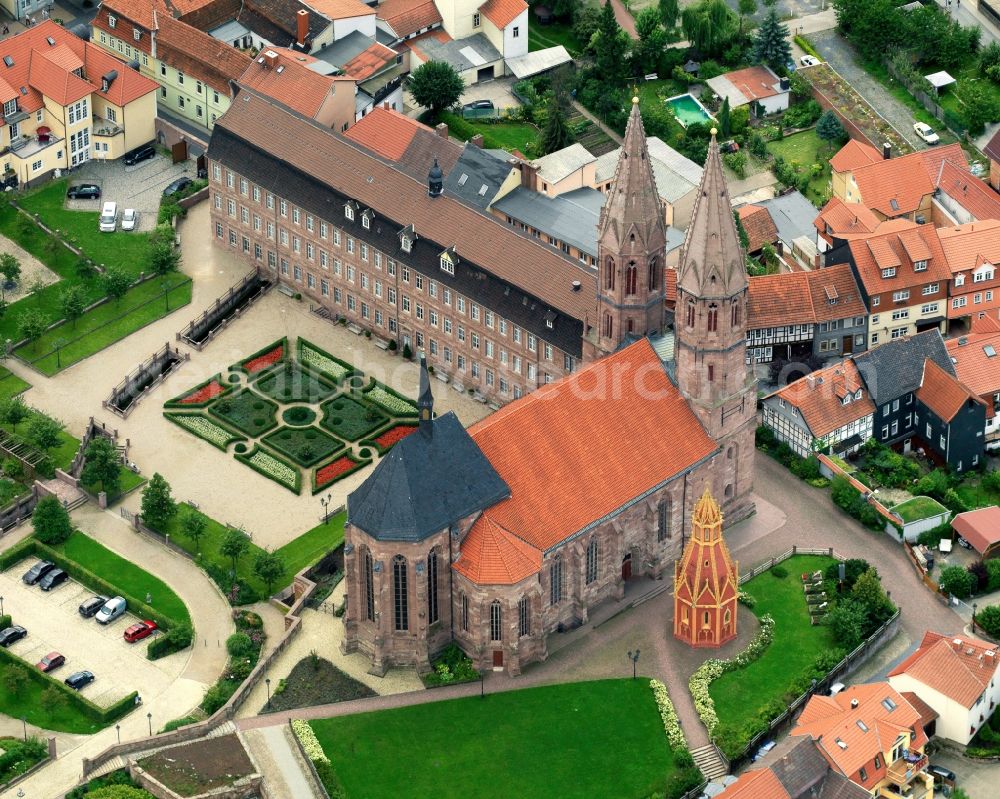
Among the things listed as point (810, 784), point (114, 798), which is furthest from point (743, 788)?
point (114, 798)

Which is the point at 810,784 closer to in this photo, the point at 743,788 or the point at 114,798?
the point at 743,788
